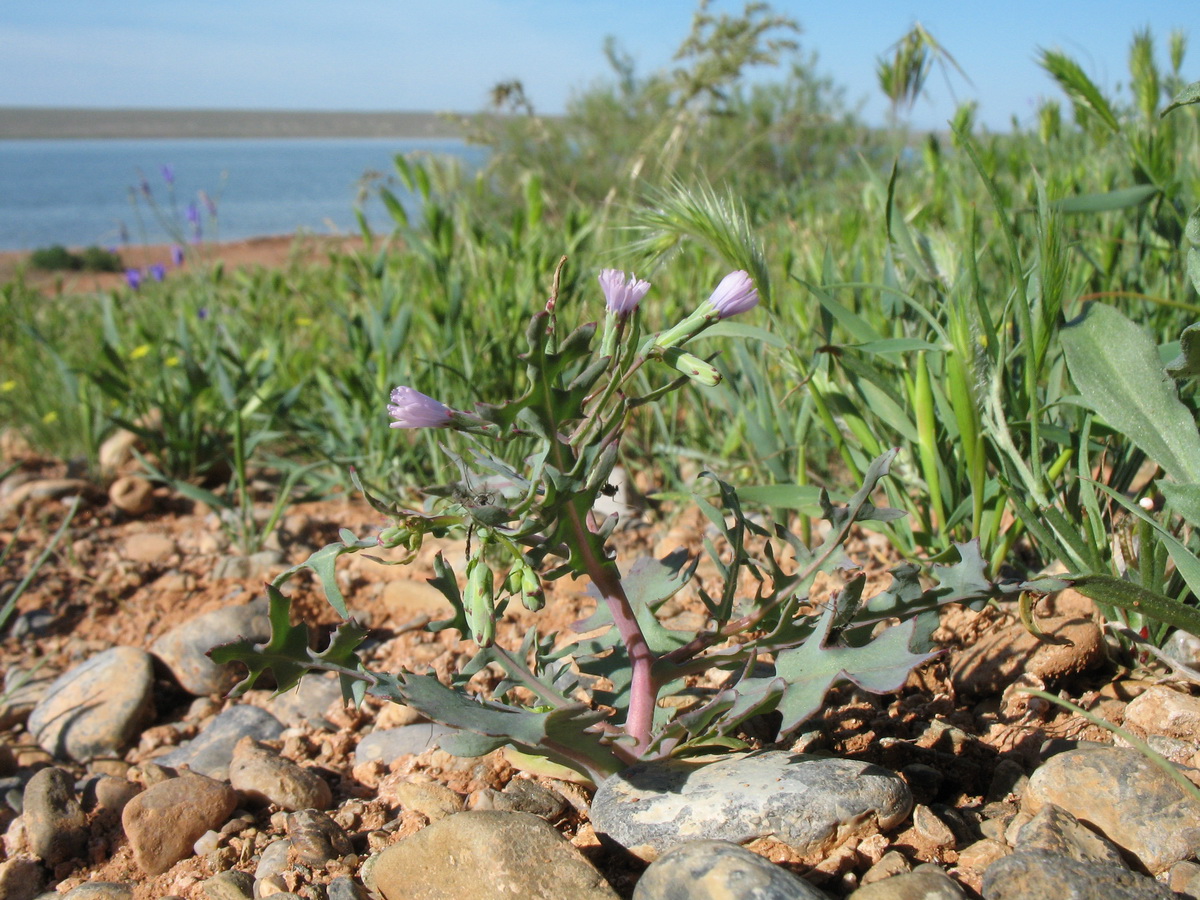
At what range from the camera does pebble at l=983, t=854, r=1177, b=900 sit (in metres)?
0.94

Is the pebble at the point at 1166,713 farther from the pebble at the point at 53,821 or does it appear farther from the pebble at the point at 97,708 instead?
the pebble at the point at 97,708

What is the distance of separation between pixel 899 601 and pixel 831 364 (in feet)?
2.21

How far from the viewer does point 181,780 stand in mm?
1373

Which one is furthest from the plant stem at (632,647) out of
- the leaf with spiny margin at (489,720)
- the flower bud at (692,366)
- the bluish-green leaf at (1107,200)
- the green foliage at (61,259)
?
the green foliage at (61,259)

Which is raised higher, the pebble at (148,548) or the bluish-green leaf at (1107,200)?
the bluish-green leaf at (1107,200)

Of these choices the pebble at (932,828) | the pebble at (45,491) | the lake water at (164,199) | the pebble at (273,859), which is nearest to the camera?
the pebble at (932,828)

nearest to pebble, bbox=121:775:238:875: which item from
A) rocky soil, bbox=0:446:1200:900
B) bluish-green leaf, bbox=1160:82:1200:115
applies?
rocky soil, bbox=0:446:1200:900

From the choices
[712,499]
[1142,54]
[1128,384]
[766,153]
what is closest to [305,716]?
[712,499]

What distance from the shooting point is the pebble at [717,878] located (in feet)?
3.01

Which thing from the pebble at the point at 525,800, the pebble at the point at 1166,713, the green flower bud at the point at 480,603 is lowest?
the pebble at the point at 525,800

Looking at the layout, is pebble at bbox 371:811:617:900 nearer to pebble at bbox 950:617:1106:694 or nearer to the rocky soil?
the rocky soil

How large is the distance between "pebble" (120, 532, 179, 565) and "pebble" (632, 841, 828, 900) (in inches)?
69.7

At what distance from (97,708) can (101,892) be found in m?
0.58

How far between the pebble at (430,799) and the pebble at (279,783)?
16cm
